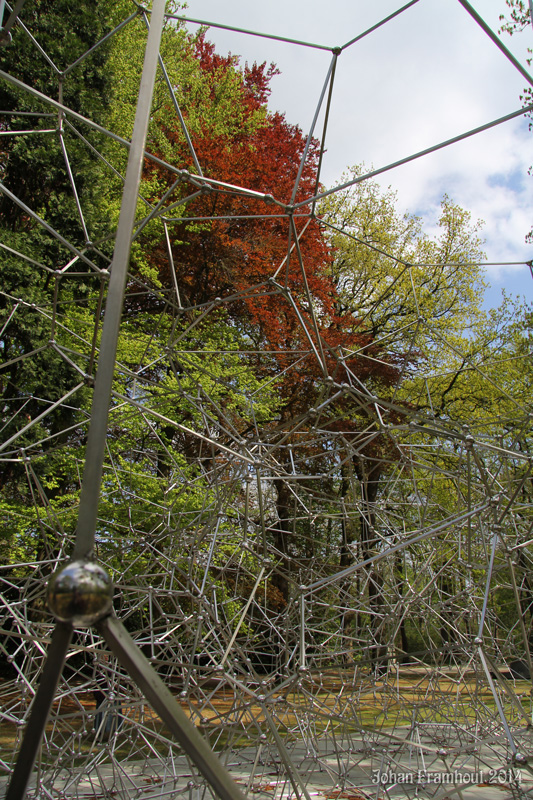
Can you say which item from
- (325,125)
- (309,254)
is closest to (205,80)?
(309,254)

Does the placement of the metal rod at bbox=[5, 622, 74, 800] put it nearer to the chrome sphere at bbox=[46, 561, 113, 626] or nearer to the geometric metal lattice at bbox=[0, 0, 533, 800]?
the chrome sphere at bbox=[46, 561, 113, 626]

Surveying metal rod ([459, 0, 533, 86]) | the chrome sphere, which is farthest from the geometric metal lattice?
the chrome sphere

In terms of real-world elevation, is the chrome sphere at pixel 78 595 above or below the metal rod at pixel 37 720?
above

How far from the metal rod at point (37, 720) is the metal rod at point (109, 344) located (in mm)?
188

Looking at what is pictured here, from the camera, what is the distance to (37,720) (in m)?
1.05

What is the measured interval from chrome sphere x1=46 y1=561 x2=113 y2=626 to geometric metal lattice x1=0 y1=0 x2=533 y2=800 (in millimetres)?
754

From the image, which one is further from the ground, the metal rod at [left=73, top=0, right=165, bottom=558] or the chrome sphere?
the metal rod at [left=73, top=0, right=165, bottom=558]

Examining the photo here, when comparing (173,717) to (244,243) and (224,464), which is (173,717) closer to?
(224,464)

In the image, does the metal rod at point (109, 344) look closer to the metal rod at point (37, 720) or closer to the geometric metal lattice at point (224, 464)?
the geometric metal lattice at point (224, 464)

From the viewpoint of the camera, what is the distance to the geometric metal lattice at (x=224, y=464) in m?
3.89

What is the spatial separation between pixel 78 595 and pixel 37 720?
223 mm

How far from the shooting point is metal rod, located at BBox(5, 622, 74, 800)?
1.04 metres

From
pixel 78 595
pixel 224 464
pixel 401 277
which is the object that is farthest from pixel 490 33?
pixel 401 277

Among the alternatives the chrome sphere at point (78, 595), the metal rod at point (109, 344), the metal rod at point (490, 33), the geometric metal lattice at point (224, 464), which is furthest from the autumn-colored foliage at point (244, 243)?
the chrome sphere at point (78, 595)
